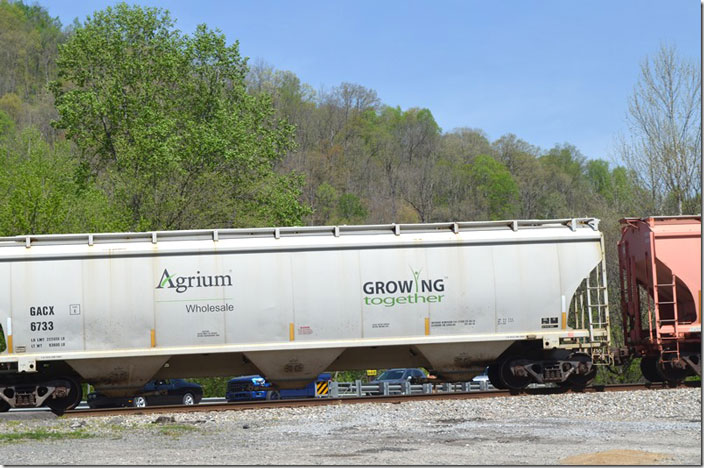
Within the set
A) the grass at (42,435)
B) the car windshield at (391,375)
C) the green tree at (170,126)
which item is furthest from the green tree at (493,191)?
the grass at (42,435)

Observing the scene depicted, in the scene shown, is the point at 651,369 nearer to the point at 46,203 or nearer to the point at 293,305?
the point at 293,305

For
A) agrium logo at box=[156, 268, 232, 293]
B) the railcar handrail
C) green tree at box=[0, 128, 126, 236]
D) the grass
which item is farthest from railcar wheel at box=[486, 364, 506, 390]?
green tree at box=[0, 128, 126, 236]

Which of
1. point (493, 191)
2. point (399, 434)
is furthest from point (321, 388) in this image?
point (493, 191)

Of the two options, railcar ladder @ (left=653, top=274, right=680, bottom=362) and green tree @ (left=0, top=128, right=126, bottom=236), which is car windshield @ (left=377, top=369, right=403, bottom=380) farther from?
railcar ladder @ (left=653, top=274, right=680, bottom=362)

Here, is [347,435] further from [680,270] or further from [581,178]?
[581,178]

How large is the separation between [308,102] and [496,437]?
3098 inches

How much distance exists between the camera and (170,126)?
3638cm

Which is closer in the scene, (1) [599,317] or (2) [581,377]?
(1) [599,317]

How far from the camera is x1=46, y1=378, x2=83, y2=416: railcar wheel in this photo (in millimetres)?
16247

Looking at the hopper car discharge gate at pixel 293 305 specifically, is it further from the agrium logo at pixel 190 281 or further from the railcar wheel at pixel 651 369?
the railcar wheel at pixel 651 369

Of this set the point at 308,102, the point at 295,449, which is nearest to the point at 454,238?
the point at 295,449

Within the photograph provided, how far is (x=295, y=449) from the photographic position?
10.8 metres

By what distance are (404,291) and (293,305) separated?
7.53ft

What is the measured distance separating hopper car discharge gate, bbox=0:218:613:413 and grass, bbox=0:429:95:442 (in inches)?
108
